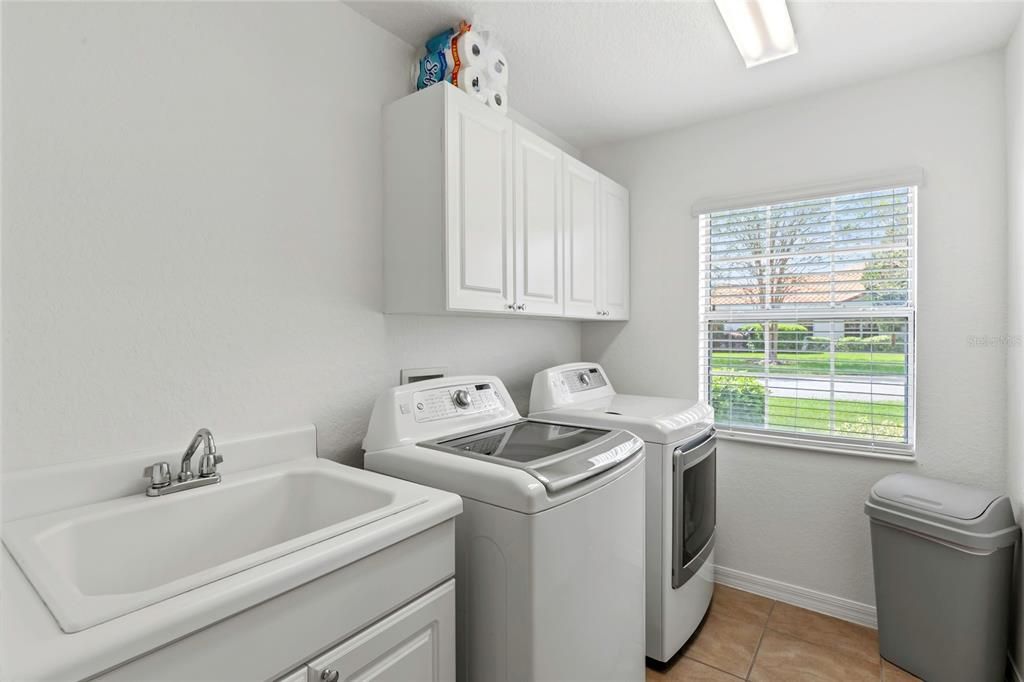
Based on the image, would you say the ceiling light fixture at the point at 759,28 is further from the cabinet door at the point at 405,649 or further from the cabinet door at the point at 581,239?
the cabinet door at the point at 405,649

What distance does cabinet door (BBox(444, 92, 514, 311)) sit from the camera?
1706mm

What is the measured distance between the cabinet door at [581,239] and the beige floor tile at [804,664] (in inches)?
64.9

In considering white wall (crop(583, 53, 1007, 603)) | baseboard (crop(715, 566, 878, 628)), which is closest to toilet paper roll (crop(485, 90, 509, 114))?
white wall (crop(583, 53, 1007, 603))

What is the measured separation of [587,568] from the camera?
1.42 metres

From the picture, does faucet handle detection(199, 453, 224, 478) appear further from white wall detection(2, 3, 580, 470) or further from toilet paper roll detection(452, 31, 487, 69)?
toilet paper roll detection(452, 31, 487, 69)

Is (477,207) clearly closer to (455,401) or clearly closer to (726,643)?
(455,401)

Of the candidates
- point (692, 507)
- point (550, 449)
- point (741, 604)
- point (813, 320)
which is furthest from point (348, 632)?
point (813, 320)

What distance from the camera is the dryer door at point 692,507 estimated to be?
78.5 inches

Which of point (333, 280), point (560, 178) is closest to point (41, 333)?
point (333, 280)

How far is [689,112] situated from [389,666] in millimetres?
2687

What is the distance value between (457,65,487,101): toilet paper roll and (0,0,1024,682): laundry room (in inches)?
0.4

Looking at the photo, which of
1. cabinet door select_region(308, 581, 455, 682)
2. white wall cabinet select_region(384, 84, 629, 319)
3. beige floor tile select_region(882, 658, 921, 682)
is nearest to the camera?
cabinet door select_region(308, 581, 455, 682)

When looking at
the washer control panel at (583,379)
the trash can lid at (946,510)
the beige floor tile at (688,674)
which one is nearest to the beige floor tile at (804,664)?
the beige floor tile at (688,674)

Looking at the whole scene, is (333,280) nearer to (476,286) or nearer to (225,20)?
(476,286)
